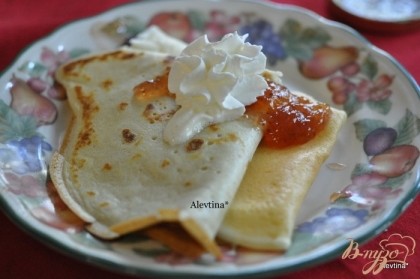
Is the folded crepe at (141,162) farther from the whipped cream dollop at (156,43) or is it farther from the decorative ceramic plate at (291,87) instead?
the whipped cream dollop at (156,43)

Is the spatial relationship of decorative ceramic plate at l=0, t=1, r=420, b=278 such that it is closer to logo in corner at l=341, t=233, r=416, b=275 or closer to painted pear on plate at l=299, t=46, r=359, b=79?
painted pear on plate at l=299, t=46, r=359, b=79

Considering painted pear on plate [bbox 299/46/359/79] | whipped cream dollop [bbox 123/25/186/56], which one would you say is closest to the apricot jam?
painted pear on plate [bbox 299/46/359/79]

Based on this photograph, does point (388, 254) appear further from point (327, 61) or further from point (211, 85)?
point (327, 61)

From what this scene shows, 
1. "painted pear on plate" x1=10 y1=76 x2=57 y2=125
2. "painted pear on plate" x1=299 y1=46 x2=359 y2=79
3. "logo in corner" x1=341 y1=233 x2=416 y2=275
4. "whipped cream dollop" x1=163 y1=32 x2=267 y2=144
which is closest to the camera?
"logo in corner" x1=341 y1=233 x2=416 y2=275

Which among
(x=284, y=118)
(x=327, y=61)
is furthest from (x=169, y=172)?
(x=327, y=61)

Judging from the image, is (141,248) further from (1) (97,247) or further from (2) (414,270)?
(2) (414,270)

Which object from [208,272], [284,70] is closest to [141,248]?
[208,272]
